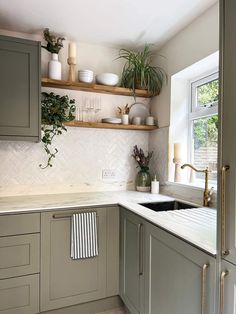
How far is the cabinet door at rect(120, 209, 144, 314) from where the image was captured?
1631mm

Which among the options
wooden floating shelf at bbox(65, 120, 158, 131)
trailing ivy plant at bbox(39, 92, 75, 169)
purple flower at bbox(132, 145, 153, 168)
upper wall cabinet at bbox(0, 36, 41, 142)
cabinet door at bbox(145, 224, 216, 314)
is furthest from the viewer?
purple flower at bbox(132, 145, 153, 168)

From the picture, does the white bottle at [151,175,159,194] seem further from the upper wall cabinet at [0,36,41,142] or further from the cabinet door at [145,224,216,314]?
the upper wall cabinet at [0,36,41,142]

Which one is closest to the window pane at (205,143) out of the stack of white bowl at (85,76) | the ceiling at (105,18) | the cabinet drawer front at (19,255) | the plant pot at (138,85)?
the plant pot at (138,85)

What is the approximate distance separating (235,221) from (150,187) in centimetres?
168

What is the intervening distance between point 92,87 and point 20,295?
1.80 meters

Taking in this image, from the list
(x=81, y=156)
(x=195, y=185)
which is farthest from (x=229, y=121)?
(x=81, y=156)

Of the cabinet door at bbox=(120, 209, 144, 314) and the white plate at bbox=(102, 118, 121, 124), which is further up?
the white plate at bbox=(102, 118, 121, 124)

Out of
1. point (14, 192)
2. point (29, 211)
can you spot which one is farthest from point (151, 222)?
point (14, 192)

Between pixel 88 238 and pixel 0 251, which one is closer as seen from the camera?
pixel 0 251

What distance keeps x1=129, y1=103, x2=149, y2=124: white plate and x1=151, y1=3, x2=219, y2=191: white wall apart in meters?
0.09

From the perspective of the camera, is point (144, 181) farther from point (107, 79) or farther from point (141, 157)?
point (107, 79)

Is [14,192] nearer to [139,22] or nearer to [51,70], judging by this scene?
[51,70]

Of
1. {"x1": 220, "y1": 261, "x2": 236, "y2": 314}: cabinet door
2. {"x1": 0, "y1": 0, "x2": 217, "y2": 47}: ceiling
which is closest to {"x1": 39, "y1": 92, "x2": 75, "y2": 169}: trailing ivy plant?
{"x1": 0, "y1": 0, "x2": 217, "y2": 47}: ceiling

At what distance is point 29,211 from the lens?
1.71 metres
